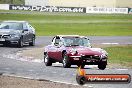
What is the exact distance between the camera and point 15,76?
17.4m

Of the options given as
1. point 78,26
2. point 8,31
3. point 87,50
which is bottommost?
point 78,26

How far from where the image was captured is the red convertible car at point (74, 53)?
14.1 m

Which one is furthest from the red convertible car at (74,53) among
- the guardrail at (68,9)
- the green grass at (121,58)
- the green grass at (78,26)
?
the guardrail at (68,9)

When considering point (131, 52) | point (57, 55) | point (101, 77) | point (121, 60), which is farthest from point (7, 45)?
point (101, 77)

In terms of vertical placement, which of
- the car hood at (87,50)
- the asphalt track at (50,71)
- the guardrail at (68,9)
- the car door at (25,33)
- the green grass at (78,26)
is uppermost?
the car hood at (87,50)

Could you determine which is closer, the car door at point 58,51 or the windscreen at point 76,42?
the windscreen at point 76,42

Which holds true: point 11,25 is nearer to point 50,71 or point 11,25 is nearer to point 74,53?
point 50,71

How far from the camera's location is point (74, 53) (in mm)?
15078

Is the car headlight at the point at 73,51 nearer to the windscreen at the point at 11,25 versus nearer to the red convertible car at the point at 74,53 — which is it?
the red convertible car at the point at 74,53

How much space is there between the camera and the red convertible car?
46.3 feet

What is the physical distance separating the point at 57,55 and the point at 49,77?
1.77 meters

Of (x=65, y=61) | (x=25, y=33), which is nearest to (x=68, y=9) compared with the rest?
(x=25, y=33)

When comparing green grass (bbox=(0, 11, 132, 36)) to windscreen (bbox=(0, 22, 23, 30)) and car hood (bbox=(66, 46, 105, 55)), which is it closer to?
windscreen (bbox=(0, 22, 23, 30))

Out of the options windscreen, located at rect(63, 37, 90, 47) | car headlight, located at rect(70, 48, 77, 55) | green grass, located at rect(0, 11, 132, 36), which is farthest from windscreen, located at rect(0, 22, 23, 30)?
green grass, located at rect(0, 11, 132, 36)
